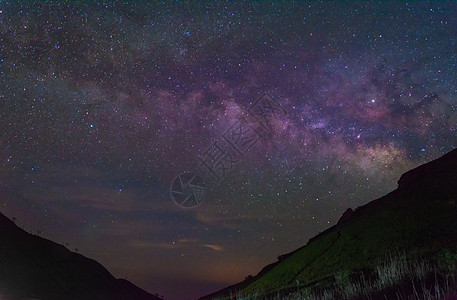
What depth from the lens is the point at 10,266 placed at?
509 ft

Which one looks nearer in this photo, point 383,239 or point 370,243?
point 383,239

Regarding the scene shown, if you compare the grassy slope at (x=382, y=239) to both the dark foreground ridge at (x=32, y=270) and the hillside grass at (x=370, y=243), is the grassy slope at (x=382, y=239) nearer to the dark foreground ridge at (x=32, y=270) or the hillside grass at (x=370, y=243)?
the hillside grass at (x=370, y=243)


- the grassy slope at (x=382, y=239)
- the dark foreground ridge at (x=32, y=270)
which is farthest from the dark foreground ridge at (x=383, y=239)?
the dark foreground ridge at (x=32, y=270)

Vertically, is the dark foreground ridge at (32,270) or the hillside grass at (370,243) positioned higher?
the dark foreground ridge at (32,270)

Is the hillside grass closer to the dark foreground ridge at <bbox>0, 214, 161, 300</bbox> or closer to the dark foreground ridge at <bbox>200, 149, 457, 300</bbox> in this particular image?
the dark foreground ridge at <bbox>200, 149, 457, 300</bbox>

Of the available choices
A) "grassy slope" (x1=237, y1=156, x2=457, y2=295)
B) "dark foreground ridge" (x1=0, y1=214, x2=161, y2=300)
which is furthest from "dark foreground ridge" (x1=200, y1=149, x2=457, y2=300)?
"dark foreground ridge" (x1=0, y1=214, x2=161, y2=300)

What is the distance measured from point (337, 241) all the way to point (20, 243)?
429 feet

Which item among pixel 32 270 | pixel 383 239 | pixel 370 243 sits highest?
pixel 32 270

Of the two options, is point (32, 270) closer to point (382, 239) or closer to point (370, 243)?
point (370, 243)

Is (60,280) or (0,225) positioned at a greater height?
(0,225)

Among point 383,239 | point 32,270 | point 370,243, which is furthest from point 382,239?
point 32,270

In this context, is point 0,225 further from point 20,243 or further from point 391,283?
point 391,283

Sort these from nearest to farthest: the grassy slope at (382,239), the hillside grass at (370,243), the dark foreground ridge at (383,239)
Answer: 1. the dark foreground ridge at (383,239)
2. the hillside grass at (370,243)
3. the grassy slope at (382,239)

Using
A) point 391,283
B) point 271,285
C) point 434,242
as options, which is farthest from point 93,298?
point 391,283
